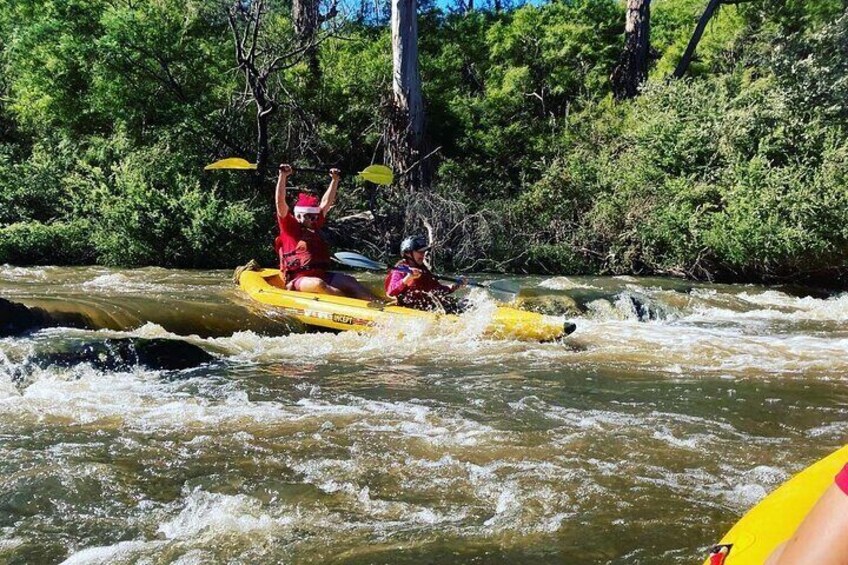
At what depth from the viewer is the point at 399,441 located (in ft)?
12.0

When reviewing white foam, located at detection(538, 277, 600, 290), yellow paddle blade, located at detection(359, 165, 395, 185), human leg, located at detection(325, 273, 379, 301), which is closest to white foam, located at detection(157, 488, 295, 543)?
human leg, located at detection(325, 273, 379, 301)

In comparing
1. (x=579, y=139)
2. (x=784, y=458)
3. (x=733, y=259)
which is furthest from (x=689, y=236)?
(x=784, y=458)

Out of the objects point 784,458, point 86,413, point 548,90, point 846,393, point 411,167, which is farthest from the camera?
point 548,90

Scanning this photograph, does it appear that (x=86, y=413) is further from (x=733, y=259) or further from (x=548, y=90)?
(x=548, y=90)

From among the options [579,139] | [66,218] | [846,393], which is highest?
[579,139]

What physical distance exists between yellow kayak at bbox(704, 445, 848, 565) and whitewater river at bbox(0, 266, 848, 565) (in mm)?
832

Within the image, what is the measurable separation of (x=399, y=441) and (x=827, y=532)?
2813 mm

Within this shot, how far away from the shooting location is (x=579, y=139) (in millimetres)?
14445

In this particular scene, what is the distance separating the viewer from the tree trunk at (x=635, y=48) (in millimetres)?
15484

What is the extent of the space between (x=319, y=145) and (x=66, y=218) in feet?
15.5

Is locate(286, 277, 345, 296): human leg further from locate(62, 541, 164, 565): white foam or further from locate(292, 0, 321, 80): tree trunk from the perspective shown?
locate(292, 0, 321, 80): tree trunk

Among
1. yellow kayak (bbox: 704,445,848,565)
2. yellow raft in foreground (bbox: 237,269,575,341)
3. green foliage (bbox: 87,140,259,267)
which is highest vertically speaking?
green foliage (bbox: 87,140,259,267)

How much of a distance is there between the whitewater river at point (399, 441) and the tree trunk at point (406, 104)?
7313 millimetres

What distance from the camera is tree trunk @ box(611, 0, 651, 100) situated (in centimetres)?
1548
